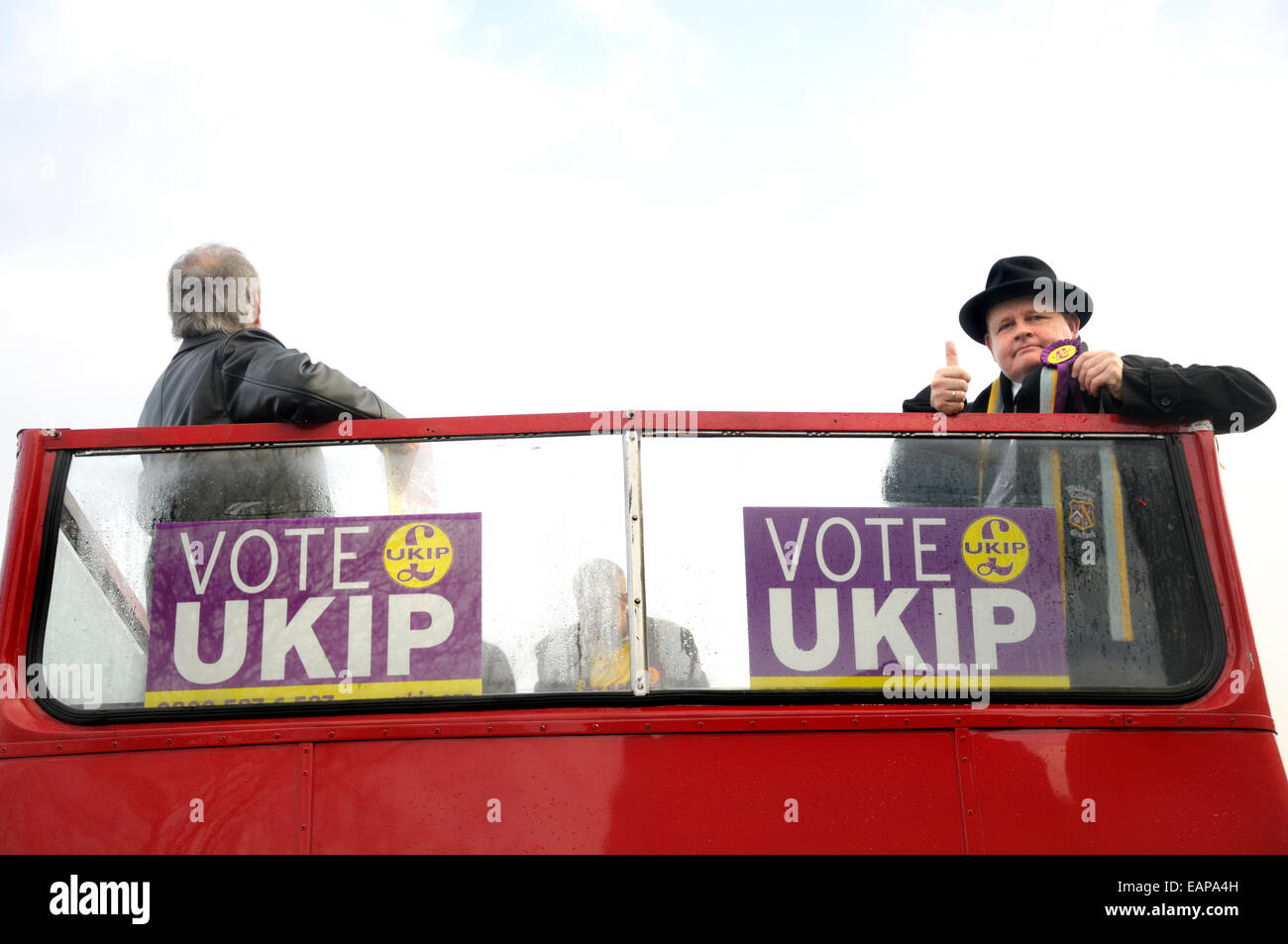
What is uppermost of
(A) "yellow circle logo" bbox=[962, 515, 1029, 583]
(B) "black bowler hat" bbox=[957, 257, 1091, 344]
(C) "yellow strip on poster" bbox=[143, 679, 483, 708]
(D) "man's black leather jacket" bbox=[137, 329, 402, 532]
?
(B) "black bowler hat" bbox=[957, 257, 1091, 344]

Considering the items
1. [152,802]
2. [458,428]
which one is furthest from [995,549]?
[152,802]

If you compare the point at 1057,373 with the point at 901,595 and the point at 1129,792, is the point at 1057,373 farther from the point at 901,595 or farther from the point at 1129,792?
the point at 1129,792

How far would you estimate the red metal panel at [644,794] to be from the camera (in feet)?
10.2

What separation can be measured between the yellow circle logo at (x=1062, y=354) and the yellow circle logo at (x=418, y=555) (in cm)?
208

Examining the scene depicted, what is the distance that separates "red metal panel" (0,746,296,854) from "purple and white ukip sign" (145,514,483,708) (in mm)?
189

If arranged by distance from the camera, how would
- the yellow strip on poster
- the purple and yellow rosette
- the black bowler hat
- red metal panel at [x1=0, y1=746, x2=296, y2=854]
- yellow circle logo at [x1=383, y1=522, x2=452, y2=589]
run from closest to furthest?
red metal panel at [x1=0, y1=746, x2=296, y2=854] < the yellow strip on poster < yellow circle logo at [x1=383, y1=522, x2=452, y2=589] < the purple and yellow rosette < the black bowler hat

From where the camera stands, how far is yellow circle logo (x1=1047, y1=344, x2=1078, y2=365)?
3861 mm

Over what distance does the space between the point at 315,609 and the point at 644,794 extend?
3.57 ft

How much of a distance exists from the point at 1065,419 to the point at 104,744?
2.98 metres

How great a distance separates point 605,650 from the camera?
10.9 feet

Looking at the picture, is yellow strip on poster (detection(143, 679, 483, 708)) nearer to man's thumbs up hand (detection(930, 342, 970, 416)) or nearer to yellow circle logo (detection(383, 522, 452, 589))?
yellow circle logo (detection(383, 522, 452, 589))

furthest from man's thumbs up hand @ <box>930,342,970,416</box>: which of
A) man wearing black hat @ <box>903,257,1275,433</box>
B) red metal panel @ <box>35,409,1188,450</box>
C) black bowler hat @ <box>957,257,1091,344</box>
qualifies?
black bowler hat @ <box>957,257,1091,344</box>
